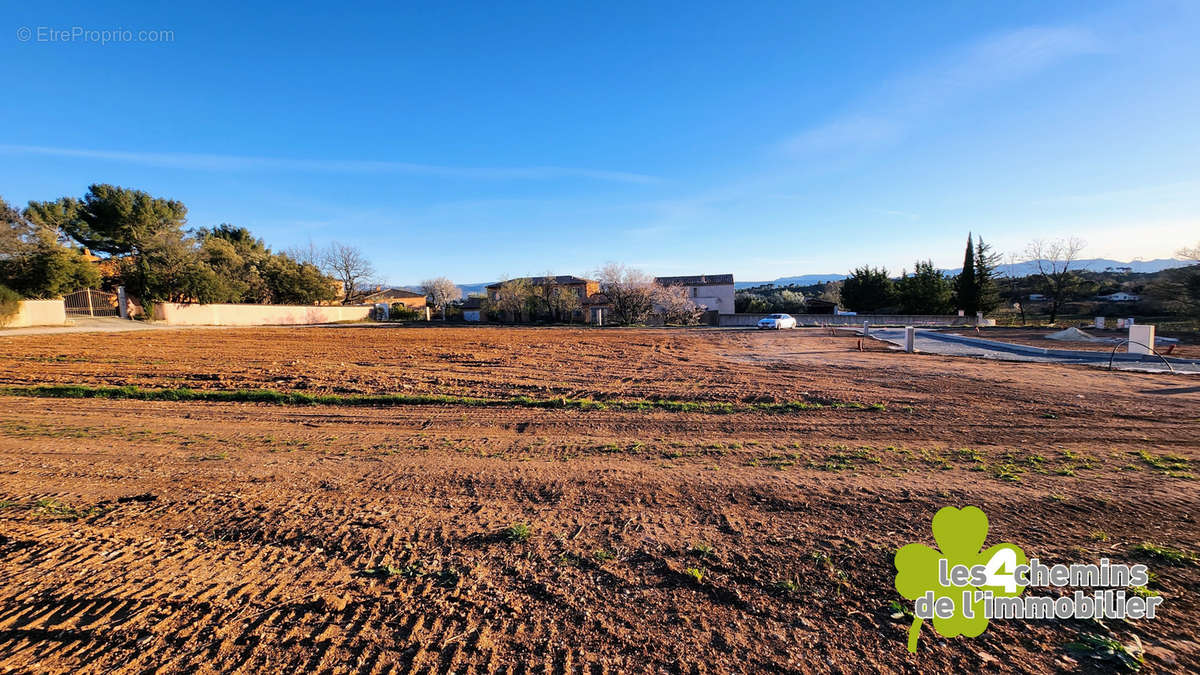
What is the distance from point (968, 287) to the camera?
43.3 m

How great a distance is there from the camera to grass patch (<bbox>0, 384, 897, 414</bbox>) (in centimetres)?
830

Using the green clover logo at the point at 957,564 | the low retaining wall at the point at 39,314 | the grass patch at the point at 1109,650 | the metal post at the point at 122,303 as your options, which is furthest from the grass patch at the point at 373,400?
the metal post at the point at 122,303

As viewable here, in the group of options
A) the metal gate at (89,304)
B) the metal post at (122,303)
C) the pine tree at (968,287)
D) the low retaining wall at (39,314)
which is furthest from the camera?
the pine tree at (968,287)

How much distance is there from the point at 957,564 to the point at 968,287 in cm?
5351

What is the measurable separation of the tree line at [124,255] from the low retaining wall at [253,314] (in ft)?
3.95

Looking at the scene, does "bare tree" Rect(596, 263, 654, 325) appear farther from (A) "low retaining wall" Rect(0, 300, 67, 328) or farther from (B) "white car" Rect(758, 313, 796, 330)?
(A) "low retaining wall" Rect(0, 300, 67, 328)

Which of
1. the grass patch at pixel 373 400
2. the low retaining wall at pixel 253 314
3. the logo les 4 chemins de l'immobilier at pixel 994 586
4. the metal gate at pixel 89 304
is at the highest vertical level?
the metal gate at pixel 89 304

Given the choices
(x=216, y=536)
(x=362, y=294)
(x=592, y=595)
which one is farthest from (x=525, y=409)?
(x=362, y=294)

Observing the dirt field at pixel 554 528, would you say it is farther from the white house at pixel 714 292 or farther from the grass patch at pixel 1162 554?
the white house at pixel 714 292

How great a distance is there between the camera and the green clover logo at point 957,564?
2680mm

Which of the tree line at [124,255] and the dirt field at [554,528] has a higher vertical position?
the tree line at [124,255]

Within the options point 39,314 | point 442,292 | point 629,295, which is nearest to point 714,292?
point 629,295

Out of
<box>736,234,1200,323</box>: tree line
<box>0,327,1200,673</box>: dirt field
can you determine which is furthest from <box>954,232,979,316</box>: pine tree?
<box>0,327,1200,673</box>: dirt field

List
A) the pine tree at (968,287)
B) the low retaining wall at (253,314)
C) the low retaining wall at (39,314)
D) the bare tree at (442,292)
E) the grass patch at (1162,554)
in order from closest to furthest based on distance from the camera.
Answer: the grass patch at (1162,554), the low retaining wall at (39,314), the low retaining wall at (253,314), the pine tree at (968,287), the bare tree at (442,292)
